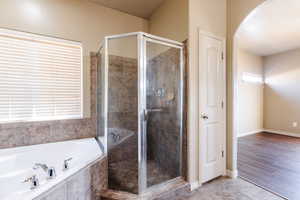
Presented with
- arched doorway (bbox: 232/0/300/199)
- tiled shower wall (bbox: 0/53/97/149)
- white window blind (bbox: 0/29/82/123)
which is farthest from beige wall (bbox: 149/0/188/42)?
white window blind (bbox: 0/29/82/123)

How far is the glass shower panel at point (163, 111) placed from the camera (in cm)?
191

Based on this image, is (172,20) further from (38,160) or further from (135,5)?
(38,160)

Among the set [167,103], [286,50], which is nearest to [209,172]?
[167,103]

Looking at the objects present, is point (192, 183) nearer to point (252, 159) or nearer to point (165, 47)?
point (252, 159)

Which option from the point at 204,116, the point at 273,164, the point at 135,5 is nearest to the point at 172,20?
the point at 135,5

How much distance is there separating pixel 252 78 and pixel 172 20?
401 centimetres

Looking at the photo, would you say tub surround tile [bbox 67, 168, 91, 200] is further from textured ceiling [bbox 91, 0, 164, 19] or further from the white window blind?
textured ceiling [bbox 91, 0, 164, 19]

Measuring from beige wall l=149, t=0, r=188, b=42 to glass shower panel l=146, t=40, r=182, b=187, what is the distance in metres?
0.27

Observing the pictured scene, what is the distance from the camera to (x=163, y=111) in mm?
2146

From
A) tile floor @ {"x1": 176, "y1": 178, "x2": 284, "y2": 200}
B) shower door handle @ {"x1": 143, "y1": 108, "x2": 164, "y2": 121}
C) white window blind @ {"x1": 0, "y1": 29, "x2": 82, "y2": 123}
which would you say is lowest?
tile floor @ {"x1": 176, "y1": 178, "x2": 284, "y2": 200}

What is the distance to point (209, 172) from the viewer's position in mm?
2021

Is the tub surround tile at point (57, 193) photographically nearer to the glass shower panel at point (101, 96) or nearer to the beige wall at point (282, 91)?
the glass shower panel at point (101, 96)

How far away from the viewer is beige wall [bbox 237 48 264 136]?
4383mm

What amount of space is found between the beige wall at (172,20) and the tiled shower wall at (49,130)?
1.24m
